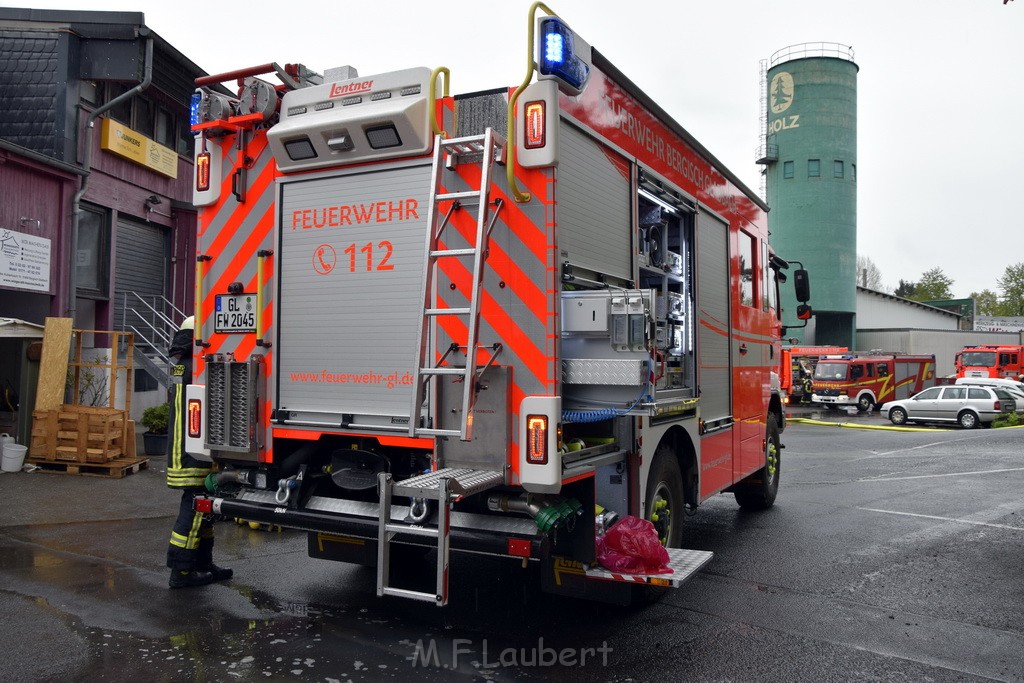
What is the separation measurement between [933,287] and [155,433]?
306ft

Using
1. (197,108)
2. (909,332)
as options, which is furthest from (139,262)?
(909,332)

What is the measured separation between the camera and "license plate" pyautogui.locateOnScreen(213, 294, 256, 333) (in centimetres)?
531

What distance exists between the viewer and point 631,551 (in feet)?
15.3

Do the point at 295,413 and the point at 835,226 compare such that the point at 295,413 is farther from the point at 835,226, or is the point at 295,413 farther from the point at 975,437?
the point at 835,226

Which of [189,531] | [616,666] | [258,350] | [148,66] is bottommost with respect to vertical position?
[616,666]

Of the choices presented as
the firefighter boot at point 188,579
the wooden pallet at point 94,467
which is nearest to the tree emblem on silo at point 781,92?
the wooden pallet at point 94,467

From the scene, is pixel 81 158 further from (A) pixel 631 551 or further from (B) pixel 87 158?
(A) pixel 631 551

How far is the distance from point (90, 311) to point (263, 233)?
1106cm

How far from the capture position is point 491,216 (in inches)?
175

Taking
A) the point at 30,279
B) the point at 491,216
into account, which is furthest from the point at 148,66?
the point at 491,216

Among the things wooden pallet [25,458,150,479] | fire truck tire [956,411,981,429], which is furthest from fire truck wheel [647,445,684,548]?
fire truck tire [956,411,981,429]

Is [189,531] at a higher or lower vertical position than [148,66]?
lower

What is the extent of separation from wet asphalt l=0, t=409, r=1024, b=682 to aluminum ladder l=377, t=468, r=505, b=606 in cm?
68

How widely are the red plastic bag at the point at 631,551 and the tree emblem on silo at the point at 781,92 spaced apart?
4319cm
